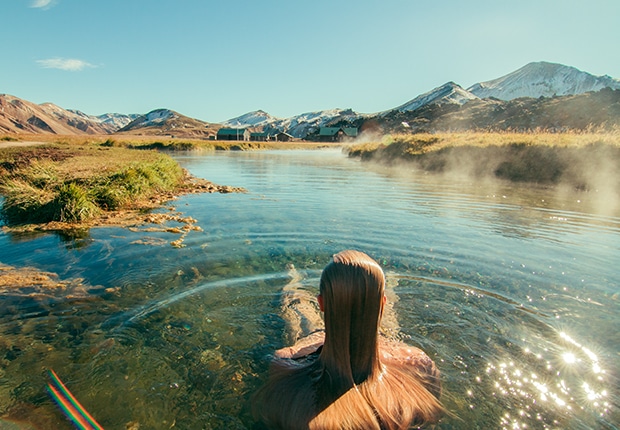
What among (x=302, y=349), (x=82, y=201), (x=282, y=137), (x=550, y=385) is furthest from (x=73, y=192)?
(x=282, y=137)

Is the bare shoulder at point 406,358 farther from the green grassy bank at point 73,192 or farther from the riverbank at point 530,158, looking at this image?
the riverbank at point 530,158

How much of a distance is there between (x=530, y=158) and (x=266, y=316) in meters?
22.7

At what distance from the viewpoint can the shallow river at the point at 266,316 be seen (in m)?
3.50

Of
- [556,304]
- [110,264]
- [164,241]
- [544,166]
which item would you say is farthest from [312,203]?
[544,166]

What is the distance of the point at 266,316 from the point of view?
5.30 metres

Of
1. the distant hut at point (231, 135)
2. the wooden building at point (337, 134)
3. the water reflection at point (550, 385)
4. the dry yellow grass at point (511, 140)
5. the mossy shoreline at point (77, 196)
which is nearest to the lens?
the water reflection at point (550, 385)

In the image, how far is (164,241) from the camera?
29.3 ft

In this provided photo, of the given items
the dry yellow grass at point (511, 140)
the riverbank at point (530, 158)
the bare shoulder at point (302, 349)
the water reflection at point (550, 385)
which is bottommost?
the water reflection at point (550, 385)

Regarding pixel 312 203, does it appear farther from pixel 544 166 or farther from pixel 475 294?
pixel 544 166

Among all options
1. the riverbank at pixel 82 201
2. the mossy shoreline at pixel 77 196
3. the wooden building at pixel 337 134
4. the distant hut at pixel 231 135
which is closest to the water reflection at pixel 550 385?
the riverbank at pixel 82 201

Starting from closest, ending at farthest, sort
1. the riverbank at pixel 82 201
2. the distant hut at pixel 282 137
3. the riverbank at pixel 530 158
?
the riverbank at pixel 82 201 → the riverbank at pixel 530 158 → the distant hut at pixel 282 137

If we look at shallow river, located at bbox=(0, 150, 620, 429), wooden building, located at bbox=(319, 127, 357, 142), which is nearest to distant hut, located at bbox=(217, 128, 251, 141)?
wooden building, located at bbox=(319, 127, 357, 142)

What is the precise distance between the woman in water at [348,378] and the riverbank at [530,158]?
21034mm

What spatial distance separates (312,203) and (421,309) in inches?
374
